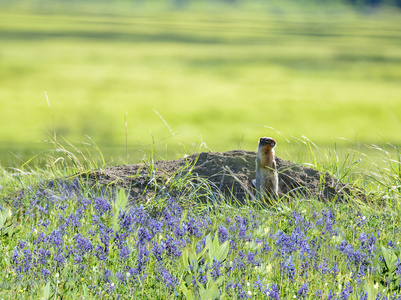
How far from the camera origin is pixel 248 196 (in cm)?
515

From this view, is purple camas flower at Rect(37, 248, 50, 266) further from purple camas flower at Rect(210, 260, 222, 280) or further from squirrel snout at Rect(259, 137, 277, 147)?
squirrel snout at Rect(259, 137, 277, 147)

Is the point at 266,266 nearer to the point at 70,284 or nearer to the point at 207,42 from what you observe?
the point at 70,284

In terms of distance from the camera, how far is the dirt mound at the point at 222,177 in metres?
4.96

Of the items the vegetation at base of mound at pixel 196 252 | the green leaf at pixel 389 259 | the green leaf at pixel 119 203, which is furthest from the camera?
the green leaf at pixel 119 203

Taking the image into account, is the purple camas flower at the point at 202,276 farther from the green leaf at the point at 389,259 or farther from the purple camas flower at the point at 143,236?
the green leaf at the point at 389,259

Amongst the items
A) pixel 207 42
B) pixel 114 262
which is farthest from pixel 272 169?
pixel 207 42

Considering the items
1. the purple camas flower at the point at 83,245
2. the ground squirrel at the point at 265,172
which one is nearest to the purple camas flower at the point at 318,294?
the purple camas flower at the point at 83,245

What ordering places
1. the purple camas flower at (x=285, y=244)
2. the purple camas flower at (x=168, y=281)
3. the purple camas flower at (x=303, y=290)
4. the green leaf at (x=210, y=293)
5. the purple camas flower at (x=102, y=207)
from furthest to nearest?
the purple camas flower at (x=102, y=207)
the purple camas flower at (x=285, y=244)
the purple camas flower at (x=168, y=281)
the purple camas flower at (x=303, y=290)
the green leaf at (x=210, y=293)

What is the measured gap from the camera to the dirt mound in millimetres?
4957

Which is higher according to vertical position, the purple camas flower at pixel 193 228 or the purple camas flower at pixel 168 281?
the purple camas flower at pixel 168 281

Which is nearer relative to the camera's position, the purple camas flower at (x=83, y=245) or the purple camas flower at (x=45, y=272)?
the purple camas flower at (x=45, y=272)

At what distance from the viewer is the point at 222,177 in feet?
17.3

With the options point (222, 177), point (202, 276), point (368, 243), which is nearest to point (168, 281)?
point (202, 276)

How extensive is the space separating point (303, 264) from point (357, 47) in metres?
29.9
